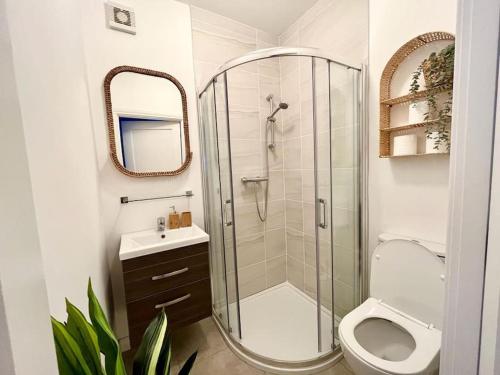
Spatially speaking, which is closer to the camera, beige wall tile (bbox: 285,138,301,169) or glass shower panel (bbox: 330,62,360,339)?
glass shower panel (bbox: 330,62,360,339)

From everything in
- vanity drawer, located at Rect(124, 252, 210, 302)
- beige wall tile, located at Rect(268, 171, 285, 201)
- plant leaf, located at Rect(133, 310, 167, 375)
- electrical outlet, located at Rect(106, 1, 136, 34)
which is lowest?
vanity drawer, located at Rect(124, 252, 210, 302)

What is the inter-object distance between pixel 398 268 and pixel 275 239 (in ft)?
3.61

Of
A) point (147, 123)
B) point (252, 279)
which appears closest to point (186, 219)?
point (147, 123)

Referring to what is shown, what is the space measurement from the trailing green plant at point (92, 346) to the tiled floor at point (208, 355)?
3.28 ft

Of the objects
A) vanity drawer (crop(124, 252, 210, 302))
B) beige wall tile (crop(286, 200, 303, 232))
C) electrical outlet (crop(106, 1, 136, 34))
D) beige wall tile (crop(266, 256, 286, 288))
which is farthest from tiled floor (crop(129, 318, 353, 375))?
electrical outlet (crop(106, 1, 136, 34))

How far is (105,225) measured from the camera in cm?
155

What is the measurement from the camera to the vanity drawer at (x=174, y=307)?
1332 millimetres

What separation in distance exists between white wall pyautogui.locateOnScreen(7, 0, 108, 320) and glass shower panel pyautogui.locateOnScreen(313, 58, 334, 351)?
1.35m

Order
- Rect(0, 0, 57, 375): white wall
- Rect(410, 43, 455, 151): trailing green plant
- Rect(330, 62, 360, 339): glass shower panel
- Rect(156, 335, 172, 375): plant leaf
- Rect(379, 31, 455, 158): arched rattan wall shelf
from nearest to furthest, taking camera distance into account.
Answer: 1. Rect(0, 0, 57, 375): white wall
2. Rect(156, 335, 172, 375): plant leaf
3. Rect(410, 43, 455, 151): trailing green plant
4. Rect(379, 31, 455, 158): arched rattan wall shelf
5. Rect(330, 62, 360, 339): glass shower panel

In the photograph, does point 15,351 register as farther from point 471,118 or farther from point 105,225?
point 105,225

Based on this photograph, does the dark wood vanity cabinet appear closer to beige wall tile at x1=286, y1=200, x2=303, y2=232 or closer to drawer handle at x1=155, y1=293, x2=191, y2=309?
drawer handle at x1=155, y1=293, x2=191, y2=309

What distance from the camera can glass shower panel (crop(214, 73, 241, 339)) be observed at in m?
1.66

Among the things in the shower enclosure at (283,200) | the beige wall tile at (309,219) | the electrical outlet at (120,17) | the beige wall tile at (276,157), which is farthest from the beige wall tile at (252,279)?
the electrical outlet at (120,17)

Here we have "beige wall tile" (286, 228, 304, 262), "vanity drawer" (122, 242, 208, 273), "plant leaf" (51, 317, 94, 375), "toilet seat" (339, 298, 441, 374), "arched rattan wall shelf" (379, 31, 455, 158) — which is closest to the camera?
"plant leaf" (51, 317, 94, 375)
